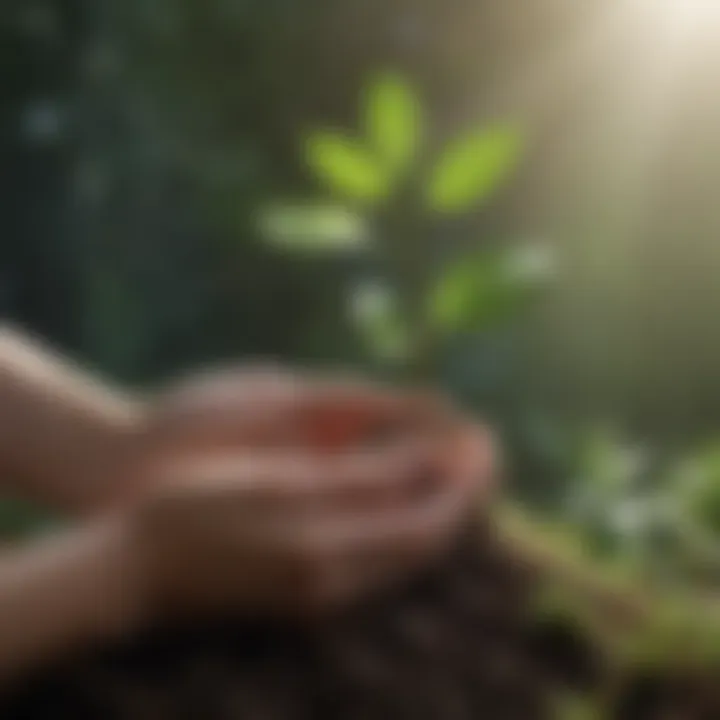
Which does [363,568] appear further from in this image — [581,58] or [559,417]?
[581,58]

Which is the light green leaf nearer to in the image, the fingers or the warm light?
the fingers

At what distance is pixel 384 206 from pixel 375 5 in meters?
0.15

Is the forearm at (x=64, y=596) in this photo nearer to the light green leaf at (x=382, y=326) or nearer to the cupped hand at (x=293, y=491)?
the cupped hand at (x=293, y=491)

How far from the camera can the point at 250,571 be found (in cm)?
49

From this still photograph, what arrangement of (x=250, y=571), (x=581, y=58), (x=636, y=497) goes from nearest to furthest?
(x=250, y=571) → (x=636, y=497) → (x=581, y=58)

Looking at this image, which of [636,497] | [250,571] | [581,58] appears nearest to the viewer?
[250,571]

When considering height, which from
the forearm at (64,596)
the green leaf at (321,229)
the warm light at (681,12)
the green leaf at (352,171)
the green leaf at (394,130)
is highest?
the warm light at (681,12)

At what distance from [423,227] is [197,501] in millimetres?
215

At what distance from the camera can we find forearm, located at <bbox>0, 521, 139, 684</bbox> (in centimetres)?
45

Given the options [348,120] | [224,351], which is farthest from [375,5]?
[224,351]

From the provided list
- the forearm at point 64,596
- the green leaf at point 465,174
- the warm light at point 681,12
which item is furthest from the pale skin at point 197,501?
the warm light at point 681,12

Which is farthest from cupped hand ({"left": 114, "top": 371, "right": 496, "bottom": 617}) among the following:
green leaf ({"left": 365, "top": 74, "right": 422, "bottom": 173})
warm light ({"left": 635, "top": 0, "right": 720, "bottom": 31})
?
warm light ({"left": 635, "top": 0, "right": 720, "bottom": 31})

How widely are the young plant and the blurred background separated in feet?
0.04

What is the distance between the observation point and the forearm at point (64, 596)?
447mm
